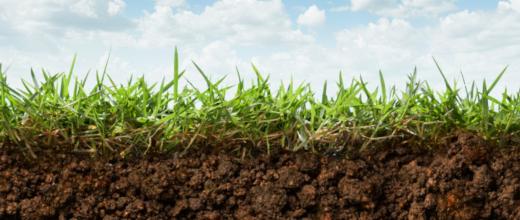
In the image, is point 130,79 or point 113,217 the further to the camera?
point 130,79

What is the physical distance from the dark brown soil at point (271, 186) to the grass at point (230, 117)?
0.08m

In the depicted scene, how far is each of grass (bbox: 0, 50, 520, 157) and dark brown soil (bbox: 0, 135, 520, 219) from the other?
0.25 feet

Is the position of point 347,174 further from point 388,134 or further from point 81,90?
point 81,90

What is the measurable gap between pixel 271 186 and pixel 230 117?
1.28 feet

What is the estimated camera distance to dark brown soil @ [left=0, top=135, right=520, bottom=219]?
2703 millimetres

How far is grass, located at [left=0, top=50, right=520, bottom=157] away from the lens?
273 centimetres

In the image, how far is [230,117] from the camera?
266cm

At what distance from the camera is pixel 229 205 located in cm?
273

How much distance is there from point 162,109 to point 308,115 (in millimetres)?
757

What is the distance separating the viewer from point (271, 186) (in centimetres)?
270

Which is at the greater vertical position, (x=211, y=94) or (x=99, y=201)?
(x=211, y=94)

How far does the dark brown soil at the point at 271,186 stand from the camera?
8.87 ft

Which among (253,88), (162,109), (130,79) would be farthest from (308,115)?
(130,79)

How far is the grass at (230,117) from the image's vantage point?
8.95 ft
